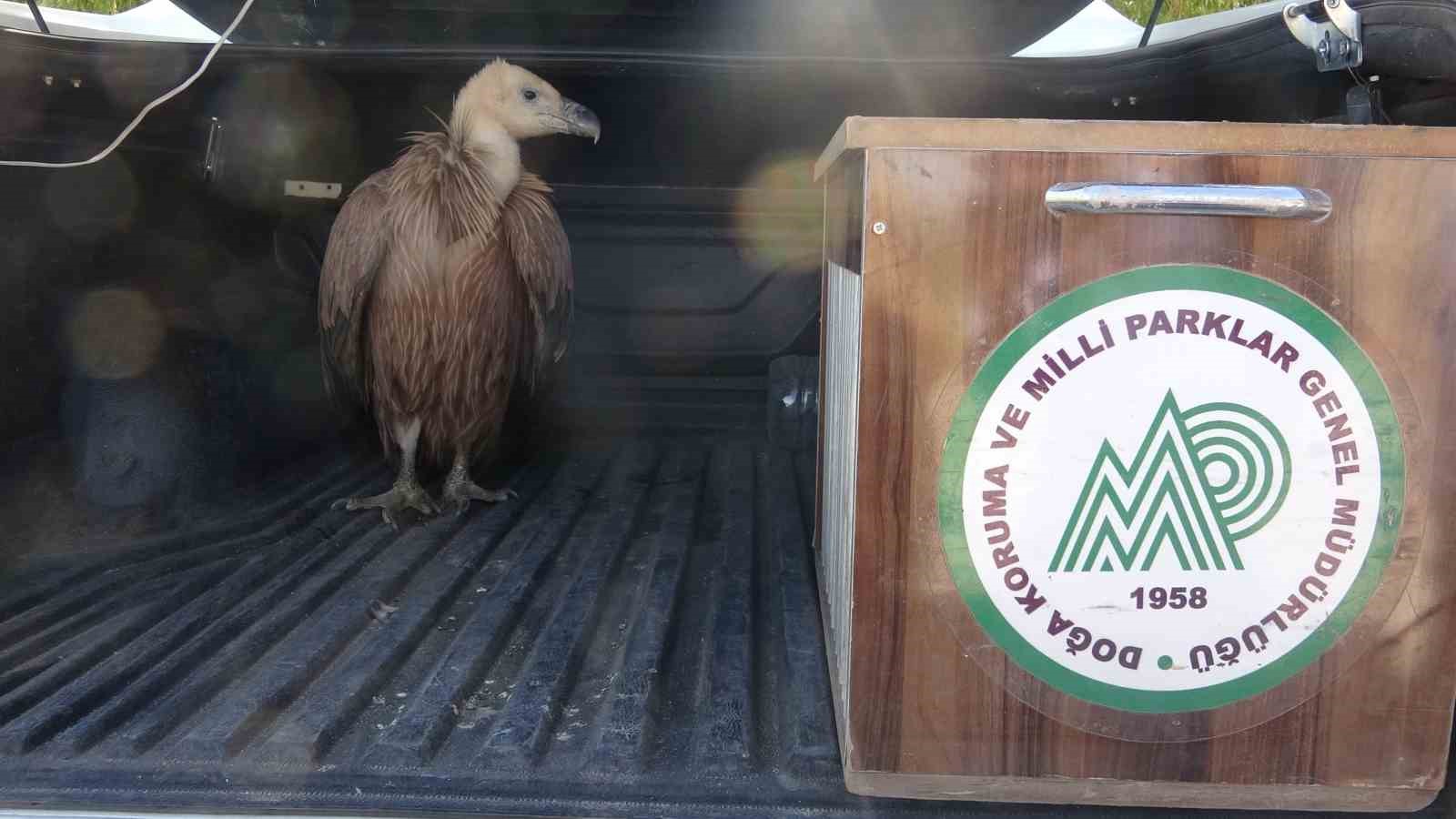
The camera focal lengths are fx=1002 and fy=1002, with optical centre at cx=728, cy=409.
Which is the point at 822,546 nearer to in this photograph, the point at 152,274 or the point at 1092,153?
the point at 1092,153

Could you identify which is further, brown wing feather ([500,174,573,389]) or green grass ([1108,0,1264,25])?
green grass ([1108,0,1264,25])

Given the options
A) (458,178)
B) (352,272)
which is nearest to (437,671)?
A: (352,272)

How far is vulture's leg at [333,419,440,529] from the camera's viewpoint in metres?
2.79

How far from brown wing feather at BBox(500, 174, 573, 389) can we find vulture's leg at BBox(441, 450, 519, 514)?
40 cm

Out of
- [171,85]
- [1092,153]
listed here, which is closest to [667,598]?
[1092,153]

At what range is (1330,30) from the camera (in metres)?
1.61

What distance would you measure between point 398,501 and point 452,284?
643mm

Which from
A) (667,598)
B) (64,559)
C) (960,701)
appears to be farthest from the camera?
(64,559)

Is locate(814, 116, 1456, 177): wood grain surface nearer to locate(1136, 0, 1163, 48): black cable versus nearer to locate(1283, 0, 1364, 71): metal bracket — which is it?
locate(1283, 0, 1364, 71): metal bracket

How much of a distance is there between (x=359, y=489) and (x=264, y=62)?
4.03 ft

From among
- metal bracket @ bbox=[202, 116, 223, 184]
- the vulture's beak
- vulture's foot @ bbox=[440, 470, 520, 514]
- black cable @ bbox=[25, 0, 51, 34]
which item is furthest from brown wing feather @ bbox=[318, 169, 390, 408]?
black cable @ bbox=[25, 0, 51, 34]

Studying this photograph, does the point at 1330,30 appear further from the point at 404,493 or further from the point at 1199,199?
the point at 404,493

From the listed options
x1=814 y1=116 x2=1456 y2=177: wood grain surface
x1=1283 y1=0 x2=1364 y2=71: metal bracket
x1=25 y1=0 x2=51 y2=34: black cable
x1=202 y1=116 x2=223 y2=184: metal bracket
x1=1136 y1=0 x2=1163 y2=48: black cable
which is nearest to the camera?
x1=814 y1=116 x2=1456 y2=177: wood grain surface

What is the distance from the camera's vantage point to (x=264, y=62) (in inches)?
98.5
